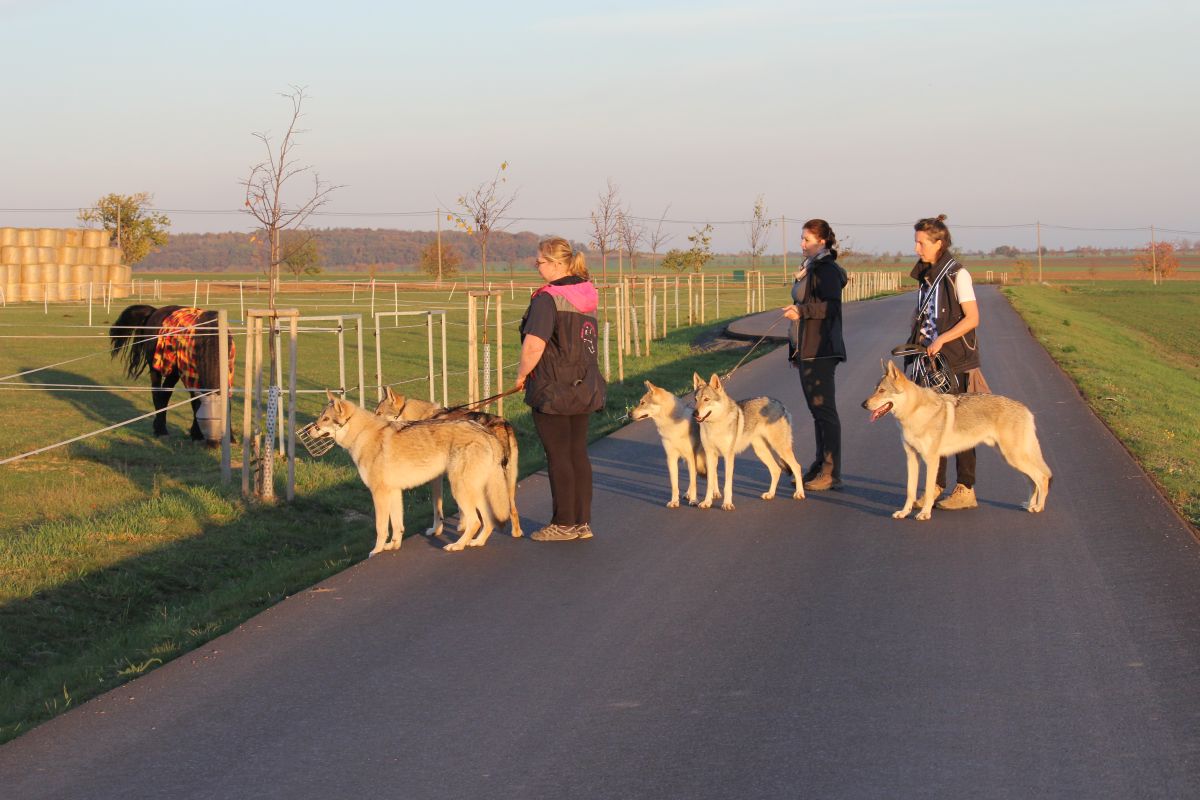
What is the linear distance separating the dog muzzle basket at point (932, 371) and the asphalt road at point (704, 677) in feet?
3.86

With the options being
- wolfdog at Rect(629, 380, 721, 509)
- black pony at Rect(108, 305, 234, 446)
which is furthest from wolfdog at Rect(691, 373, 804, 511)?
black pony at Rect(108, 305, 234, 446)

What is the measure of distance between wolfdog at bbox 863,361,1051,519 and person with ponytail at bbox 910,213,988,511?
0.24m

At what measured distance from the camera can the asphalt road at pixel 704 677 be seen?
468cm

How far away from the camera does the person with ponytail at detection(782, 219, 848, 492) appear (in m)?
10.9

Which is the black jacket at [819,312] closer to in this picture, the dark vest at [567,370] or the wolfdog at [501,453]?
the dark vest at [567,370]

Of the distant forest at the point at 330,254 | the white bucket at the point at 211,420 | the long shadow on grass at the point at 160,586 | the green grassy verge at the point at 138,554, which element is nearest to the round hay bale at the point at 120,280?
the white bucket at the point at 211,420

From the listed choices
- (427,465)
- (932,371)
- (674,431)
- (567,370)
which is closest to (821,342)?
(932,371)

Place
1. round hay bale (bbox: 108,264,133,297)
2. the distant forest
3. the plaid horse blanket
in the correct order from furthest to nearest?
the distant forest, round hay bale (bbox: 108,264,133,297), the plaid horse blanket

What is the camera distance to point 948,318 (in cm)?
999

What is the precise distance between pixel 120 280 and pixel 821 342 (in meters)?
60.0

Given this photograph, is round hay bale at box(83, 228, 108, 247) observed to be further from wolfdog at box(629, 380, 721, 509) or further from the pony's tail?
wolfdog at box(629, 380, 721, 509)

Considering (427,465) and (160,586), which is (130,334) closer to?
(160,586)

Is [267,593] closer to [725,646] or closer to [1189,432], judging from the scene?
[725,646]

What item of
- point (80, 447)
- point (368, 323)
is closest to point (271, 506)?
point (80, 447)
